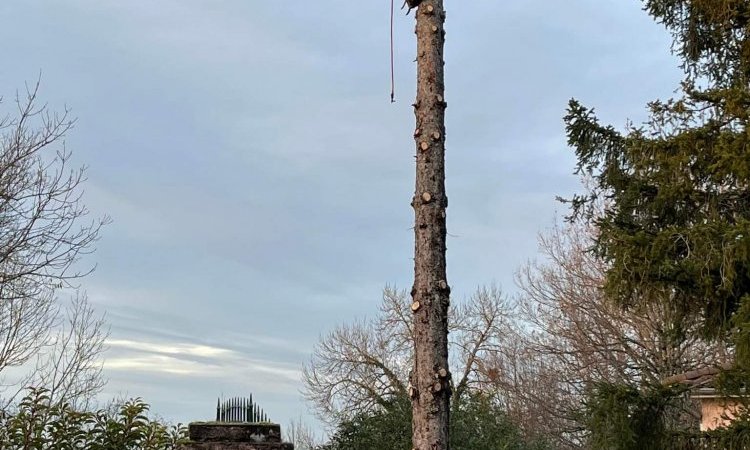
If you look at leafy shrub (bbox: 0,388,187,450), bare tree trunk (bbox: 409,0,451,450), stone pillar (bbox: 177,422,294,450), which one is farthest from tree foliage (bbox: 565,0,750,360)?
leafy shrub (bbox: 0,388,187,450)

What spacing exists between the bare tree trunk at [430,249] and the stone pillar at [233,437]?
2.20 m

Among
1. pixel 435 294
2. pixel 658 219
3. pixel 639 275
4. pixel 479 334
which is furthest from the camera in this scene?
pixel 479 334

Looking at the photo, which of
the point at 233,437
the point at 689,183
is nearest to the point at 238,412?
the point at 233,437

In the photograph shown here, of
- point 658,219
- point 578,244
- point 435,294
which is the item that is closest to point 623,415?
point 658,219

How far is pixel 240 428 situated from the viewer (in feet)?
24.2

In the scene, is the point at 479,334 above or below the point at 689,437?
above

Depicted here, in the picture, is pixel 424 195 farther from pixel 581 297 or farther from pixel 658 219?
pixel 581 297

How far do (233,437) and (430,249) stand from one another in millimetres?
2970

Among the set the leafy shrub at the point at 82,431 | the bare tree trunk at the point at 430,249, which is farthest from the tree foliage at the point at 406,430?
the bare tree trunk at the point at 430,249

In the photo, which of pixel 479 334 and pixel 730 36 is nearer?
pixel 730 36

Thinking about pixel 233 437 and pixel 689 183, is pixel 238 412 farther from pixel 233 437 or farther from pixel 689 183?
pixel 689 183

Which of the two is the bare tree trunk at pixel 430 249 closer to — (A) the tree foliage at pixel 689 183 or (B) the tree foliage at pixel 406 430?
(A) the tree foliage at pixel 689 183

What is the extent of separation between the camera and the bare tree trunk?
5.52 m

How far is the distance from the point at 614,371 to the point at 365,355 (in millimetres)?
6714
